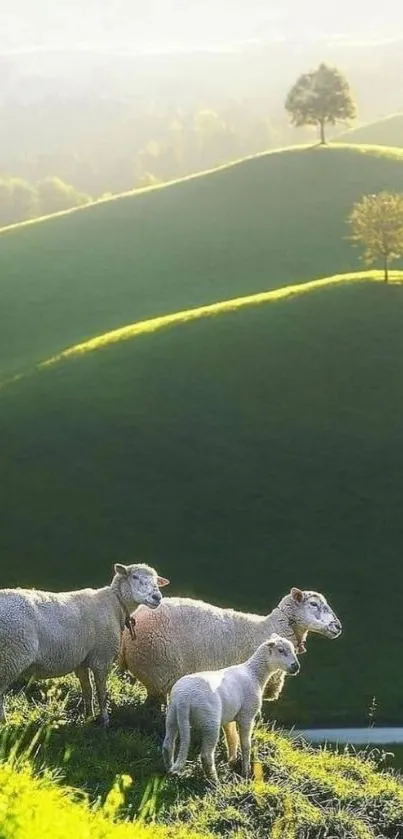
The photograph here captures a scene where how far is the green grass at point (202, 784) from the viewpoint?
43.2 ft

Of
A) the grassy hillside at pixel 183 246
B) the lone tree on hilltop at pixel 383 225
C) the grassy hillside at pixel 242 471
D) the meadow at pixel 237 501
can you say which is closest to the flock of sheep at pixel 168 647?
the meadow at pixel 237 501

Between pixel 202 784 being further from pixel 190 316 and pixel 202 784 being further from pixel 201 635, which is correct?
pixel 190 316

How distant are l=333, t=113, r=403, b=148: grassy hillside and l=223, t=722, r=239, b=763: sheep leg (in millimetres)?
111940

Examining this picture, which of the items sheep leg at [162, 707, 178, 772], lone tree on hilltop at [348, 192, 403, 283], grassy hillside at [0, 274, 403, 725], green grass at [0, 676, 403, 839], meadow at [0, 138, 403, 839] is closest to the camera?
green grass at [0, 676, 403, 839]

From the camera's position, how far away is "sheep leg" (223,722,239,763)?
15617 millimetres

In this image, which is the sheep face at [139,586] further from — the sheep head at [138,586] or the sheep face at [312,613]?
the sheep face at [312,613]

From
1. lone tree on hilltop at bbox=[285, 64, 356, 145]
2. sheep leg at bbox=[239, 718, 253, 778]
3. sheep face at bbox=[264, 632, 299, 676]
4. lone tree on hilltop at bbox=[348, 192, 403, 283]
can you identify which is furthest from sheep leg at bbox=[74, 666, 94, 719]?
lone tree on hilltop at bbox=[285, 64, 356, 145]

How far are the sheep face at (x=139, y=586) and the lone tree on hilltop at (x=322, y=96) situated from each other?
268 feet

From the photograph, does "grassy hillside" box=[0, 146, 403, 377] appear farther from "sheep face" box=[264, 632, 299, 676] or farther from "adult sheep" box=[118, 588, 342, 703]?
"sheep face" box=[264, 632, 299, 676]

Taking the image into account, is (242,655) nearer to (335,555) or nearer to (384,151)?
(335,555)

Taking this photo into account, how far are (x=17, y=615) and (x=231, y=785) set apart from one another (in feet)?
14.6

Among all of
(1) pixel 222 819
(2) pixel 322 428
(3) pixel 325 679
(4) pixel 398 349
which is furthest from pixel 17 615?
(4) pixel 398 349

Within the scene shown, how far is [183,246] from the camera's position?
7394 cm

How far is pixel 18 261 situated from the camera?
71.7m
